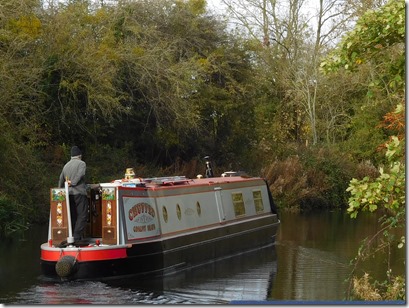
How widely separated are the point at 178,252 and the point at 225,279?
2.84 feet

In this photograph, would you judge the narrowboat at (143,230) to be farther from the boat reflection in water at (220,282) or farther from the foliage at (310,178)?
the foliage at (310,178)

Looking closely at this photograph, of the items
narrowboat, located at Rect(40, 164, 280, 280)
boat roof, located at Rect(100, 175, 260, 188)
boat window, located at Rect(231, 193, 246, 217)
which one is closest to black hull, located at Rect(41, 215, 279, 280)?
narrowboat, located at Rect(40, 164, 280, 280)

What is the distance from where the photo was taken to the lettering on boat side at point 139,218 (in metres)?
13.6

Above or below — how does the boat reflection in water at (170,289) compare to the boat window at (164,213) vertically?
below

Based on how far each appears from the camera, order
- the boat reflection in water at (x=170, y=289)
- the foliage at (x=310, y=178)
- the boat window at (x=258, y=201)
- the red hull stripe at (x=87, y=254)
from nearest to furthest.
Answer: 1. the boat reflection in water at (x=170, y=289)
2. the red hull stripe at (x=87, y=254)
3. the boat window at (x=258, y=201)
4. the foliage at (x=310, y=178)

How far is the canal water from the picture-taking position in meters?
12.4

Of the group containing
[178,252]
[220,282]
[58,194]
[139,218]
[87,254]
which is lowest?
[220,282]

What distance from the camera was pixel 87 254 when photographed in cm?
1303

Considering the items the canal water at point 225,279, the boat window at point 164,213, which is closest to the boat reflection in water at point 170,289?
the canal water at point 225,279

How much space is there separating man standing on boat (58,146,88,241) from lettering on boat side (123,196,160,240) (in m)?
0.62

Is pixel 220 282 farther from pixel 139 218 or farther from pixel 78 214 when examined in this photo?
pixel 78 214

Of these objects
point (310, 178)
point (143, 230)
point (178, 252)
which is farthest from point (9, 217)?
point (310, 178)

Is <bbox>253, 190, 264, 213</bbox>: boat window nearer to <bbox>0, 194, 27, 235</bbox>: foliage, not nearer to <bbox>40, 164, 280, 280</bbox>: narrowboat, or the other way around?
<bbox>40, 164, 280, 280</bbox>: narrowboat

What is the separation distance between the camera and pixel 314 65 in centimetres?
3506
